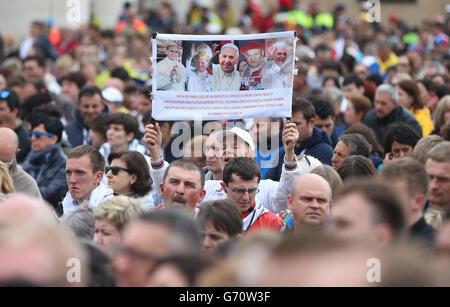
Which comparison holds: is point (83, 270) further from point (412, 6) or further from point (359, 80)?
point (412, 6)

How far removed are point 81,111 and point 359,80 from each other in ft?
13.0

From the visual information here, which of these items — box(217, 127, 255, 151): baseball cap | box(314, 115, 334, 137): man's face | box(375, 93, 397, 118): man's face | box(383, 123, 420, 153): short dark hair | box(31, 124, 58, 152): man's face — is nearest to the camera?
box(217, 127, 255, 151): baseball cap

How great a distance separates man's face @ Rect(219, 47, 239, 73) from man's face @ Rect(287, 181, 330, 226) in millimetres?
1579

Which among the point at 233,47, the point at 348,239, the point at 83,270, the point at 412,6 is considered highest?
the point at 412,6

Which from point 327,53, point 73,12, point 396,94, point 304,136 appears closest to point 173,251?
point 304,136

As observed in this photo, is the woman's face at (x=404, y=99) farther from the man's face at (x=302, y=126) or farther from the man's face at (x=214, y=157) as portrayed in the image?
the man's face at (x=214, y=157)

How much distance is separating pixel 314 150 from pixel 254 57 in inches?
58.0

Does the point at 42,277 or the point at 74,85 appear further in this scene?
the point at 74,85

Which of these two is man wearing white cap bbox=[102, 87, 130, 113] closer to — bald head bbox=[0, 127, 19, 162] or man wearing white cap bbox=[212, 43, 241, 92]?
bald head bbox=[0, 127, 19, 162]

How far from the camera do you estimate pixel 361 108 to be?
31.8 feet

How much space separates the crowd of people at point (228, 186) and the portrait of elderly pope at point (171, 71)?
26 mm

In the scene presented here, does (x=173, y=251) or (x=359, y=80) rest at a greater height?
(x=359, y=80)

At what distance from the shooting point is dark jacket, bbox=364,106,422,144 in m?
9.01

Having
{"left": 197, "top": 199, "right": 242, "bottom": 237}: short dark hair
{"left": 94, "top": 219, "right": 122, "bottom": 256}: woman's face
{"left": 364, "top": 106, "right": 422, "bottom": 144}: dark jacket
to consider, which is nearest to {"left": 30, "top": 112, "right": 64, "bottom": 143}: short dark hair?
{"left": 94, "top": 219, "right": 122, "bottom": 256}: woman's face
